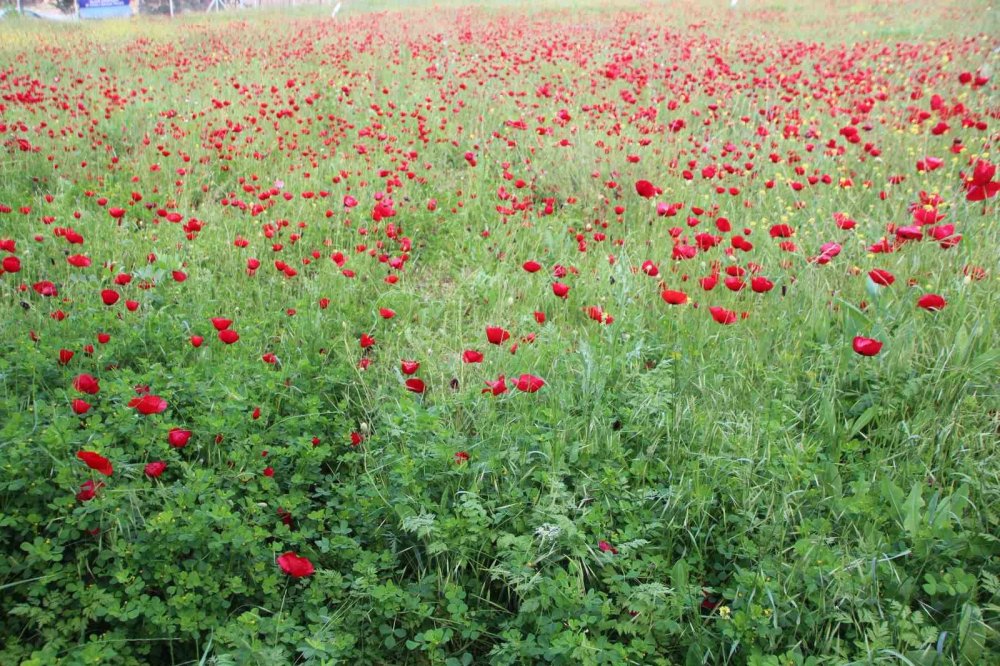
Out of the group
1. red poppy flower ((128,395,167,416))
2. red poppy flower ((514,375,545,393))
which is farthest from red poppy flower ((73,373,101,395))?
red poppy flower ((514,375,545,393))

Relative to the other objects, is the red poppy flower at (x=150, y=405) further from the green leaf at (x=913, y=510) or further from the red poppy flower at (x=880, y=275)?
the red poppy flower at (x=880, y=275)

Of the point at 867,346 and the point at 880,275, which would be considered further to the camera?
the point at 880,275

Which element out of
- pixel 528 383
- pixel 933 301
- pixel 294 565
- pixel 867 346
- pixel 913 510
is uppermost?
pixel 933 301

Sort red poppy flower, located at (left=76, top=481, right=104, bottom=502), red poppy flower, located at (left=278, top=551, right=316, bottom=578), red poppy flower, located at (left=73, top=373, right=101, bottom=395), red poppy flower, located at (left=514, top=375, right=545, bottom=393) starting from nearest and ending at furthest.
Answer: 1. red poppy flower, located at (left=278, top=551, right=316, bottom=578)
2. red poppy flower, located at (left=76, top=481, right=104, bottom=502)
3. red poppy flower, located at (left=73, top=373, right=101, bottom=395)
4. red poppy flower, located at (left=514, top=375, right=545, bottom=393)

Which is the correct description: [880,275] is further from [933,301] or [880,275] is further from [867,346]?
[867,346]

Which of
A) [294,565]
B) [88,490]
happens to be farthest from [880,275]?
[88,490]

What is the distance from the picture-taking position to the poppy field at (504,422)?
5.60 ft

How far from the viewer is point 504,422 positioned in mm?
2260

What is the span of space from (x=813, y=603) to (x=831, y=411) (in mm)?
730

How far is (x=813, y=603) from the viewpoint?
170 cm

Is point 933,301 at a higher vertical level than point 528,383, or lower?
higher

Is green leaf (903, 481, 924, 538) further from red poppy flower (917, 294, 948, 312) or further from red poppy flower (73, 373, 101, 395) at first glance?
red poppy flower (73, 373, 101, 395)

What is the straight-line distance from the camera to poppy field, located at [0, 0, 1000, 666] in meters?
1.71

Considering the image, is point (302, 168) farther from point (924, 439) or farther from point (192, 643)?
point (924, 439)
